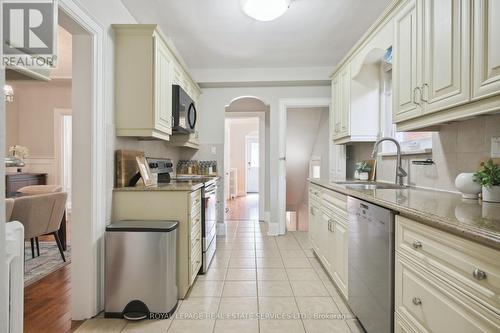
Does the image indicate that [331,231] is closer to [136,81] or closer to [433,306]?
[433,306]

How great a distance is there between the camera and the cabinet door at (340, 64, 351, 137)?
3012mm

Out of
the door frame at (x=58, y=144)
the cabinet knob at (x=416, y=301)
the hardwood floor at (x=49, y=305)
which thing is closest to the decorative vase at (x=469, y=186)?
the cabinet knob at (x=416, y=301)

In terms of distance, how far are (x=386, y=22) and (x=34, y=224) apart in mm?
3529

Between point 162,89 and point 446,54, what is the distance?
2.07m

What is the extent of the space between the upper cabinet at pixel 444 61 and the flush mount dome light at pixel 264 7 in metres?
0.91

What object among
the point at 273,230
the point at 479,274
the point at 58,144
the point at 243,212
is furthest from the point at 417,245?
the point at 58,144

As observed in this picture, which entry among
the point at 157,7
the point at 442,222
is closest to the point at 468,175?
the point at 442,222

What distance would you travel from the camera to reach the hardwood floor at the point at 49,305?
6.07 feet

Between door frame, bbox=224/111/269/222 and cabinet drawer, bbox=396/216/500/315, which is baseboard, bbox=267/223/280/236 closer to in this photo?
door frame, bbox=224/111/269/222

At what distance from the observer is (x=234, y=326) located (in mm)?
1850

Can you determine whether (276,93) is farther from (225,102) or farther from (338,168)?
(338,168)

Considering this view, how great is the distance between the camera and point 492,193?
4.47ft

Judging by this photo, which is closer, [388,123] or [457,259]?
[457,259]

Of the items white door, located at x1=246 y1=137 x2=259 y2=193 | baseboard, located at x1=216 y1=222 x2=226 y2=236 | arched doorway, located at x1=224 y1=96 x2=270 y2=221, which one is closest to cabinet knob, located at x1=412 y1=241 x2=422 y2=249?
baseboard, located at x1=216 y1=222 x2=226 y2=236
